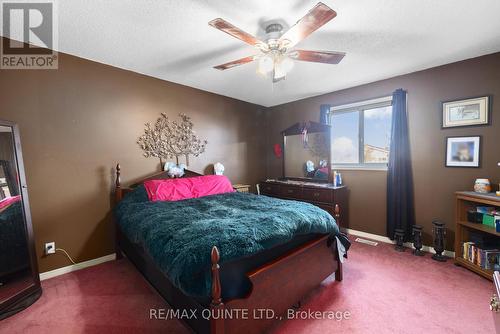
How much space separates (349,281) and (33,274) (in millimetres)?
3063

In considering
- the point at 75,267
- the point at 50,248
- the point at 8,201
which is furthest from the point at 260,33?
the point at 75,267

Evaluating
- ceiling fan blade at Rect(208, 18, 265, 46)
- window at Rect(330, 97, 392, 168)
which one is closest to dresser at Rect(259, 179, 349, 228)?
window at Rect(330, 97, 392, 168)

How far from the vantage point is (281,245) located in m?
1.66

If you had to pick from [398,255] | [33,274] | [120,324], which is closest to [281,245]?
[120,324]

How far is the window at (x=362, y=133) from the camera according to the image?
11.0 ft

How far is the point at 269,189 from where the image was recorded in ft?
14.1

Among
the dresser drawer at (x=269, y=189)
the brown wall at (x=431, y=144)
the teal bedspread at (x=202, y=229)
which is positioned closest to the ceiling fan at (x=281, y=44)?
the teal bedspread at (x=202, y=229)

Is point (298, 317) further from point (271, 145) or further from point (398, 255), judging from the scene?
point (271, 145)

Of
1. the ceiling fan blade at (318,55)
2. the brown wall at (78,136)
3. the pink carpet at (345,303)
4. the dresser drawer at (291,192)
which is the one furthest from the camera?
the dresser drawer at (291,192)

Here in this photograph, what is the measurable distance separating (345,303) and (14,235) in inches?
117

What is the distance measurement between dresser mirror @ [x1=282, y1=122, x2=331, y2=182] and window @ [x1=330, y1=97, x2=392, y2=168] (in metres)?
0.21

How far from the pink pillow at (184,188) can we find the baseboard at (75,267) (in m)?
0.99

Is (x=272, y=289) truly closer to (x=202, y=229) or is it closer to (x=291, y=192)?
(x=202, y=229)

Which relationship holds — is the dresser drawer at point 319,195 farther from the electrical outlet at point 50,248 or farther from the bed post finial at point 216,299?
the electrical outlet at point 50,248
